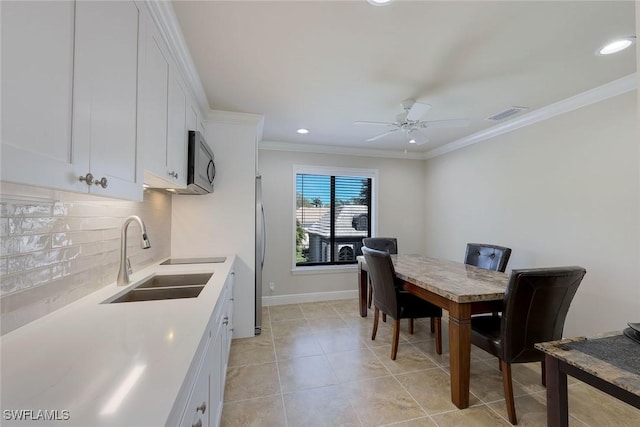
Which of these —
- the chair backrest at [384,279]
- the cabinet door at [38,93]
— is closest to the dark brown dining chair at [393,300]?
the chair backrest at [384,279]

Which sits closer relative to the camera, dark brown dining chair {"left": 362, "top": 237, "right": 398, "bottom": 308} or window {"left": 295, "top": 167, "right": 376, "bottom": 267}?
dark brown dining chair {"left": 362, "top": 237, "right": 398, "bottom": 308}

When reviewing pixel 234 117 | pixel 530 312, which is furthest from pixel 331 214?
pixel 530 312

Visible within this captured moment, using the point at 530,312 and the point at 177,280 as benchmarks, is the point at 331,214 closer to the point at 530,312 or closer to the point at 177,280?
the point at 177,280

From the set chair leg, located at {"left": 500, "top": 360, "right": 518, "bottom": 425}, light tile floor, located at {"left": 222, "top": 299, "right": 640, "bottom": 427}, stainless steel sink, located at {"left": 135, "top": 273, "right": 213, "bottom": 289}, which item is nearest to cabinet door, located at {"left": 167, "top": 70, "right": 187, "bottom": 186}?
stainless steel sink, located at {"left": 135, "top": 273, "right": 213, "bottom": 289}

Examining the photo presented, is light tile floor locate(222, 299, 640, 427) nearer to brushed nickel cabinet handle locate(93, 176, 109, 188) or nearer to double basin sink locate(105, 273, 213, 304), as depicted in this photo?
double basin sink locate(105, 273, 213, 304)

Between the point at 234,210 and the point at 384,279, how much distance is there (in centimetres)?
176

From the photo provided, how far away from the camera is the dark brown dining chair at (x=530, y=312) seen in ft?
5.56

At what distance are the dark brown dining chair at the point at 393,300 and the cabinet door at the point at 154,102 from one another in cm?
190

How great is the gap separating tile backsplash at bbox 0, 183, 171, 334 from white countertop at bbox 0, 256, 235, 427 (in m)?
0.08

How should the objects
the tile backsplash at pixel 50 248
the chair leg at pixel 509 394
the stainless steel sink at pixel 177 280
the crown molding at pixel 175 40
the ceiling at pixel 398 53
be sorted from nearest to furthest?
the tile backsplash at pixel 50 248
the crown molding at pixel 175 40
the ceiling at pixel 398 53
the chair leg at pixel 509 394
the stainless steel sink at pixel 177 280

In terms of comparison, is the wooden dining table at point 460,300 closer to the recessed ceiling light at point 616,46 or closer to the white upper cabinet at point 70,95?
the recessed ceiling light at point 616,46

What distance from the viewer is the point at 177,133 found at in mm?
1910

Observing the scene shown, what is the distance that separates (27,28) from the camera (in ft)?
2.11

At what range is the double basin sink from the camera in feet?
5.33
